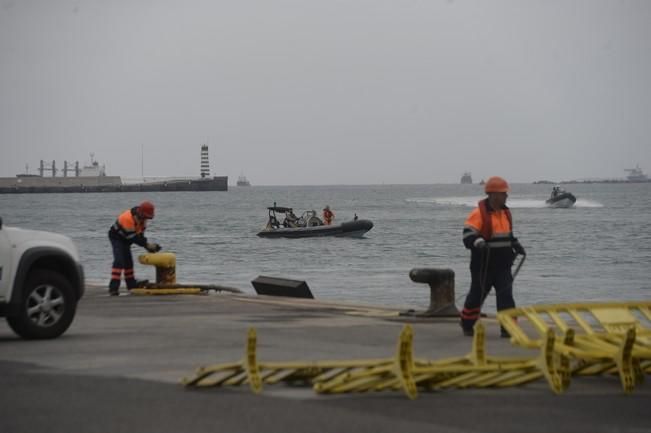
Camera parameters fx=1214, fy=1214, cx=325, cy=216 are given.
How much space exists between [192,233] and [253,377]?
67.0 metres

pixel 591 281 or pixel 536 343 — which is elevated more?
pixel 536 343

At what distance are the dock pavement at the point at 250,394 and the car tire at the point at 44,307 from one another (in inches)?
6.6

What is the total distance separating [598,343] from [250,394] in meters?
2.65

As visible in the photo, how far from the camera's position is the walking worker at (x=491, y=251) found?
12000mm

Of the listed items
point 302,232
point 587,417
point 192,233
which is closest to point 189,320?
point 587,417

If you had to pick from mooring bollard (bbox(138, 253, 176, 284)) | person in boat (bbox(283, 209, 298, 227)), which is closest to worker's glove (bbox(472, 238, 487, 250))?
mooring bollard (bbox(138, 253, 176, 284))

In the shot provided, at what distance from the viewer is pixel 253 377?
341 inches

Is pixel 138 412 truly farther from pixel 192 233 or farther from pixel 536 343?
pixel 192 233

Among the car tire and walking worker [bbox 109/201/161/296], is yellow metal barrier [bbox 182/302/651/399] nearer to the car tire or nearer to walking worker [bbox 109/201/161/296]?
the car tire

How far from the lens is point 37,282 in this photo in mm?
11719

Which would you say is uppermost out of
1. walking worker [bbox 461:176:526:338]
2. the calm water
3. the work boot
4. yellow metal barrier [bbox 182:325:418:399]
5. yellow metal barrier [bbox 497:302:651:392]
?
walking worker [bbox 461:176:526:338]

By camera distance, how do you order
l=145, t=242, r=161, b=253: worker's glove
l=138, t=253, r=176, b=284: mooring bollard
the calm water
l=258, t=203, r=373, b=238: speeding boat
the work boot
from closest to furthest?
l=145, t=242, r=161, b=253: worker's glove
the work boot
l=138, t=253, r=176, b=284: mooring bollard
the calm water
l=258, t=203, r=373, b=238: speeding boat

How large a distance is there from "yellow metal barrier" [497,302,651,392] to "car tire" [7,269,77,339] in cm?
452

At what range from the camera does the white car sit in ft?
37.4
